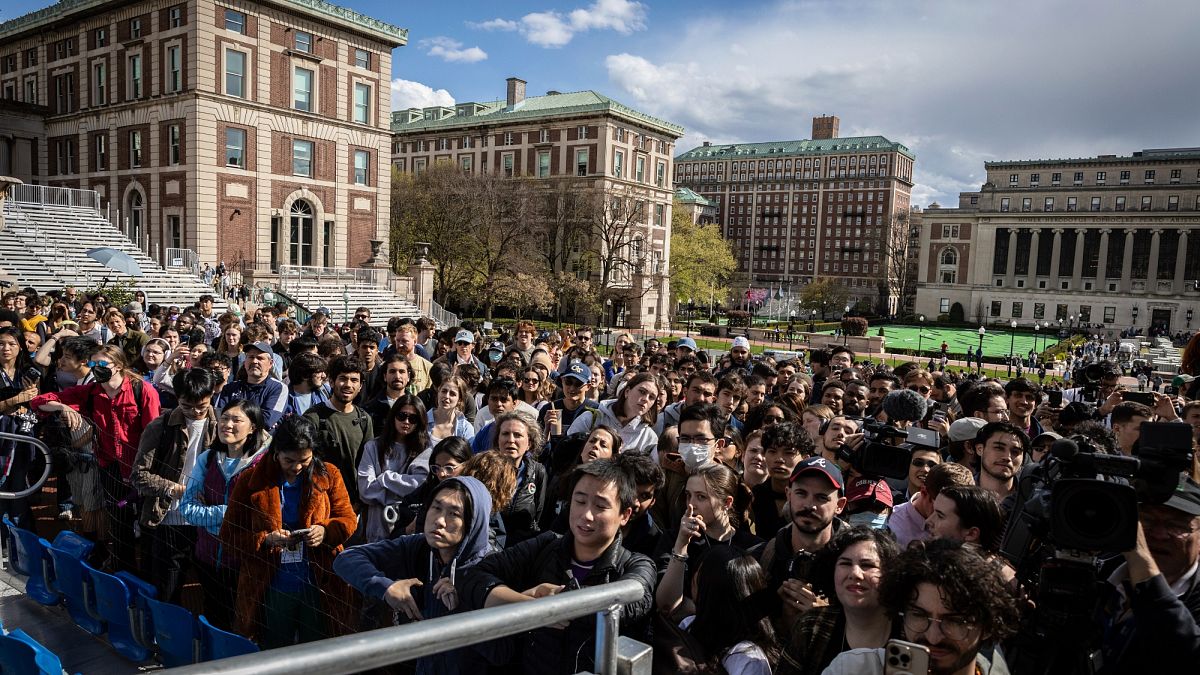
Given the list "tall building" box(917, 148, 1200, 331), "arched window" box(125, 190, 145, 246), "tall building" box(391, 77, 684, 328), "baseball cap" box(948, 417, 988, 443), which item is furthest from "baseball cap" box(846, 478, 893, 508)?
"tall building" box(917, 148, 1200, 331)

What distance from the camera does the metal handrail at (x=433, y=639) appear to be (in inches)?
65.4

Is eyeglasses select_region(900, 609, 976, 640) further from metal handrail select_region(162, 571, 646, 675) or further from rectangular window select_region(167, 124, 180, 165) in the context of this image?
rectangular window select_region(167, 124, 180, 165)

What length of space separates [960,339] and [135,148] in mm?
72143

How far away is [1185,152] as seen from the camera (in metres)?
98.6

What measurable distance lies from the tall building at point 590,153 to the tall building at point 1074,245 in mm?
53129

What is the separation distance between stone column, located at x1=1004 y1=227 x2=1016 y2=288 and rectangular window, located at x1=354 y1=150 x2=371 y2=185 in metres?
89.1

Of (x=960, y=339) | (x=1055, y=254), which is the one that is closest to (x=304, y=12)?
(x=960, y=339)

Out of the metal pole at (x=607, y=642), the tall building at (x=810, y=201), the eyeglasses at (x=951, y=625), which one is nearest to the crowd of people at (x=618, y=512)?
the eyeglasses at (x=951, y=625)

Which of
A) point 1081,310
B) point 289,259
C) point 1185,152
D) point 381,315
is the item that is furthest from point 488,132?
point 1185,152

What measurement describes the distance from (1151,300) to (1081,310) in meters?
7.31

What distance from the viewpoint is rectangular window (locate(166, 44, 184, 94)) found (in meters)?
38.7

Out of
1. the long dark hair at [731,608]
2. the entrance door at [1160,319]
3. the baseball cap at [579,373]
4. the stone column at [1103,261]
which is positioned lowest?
the entrance door at [1160,319]

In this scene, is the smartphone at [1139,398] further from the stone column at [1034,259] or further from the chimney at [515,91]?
the stone column at [1034,259]

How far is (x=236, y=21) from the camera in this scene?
3900cm
